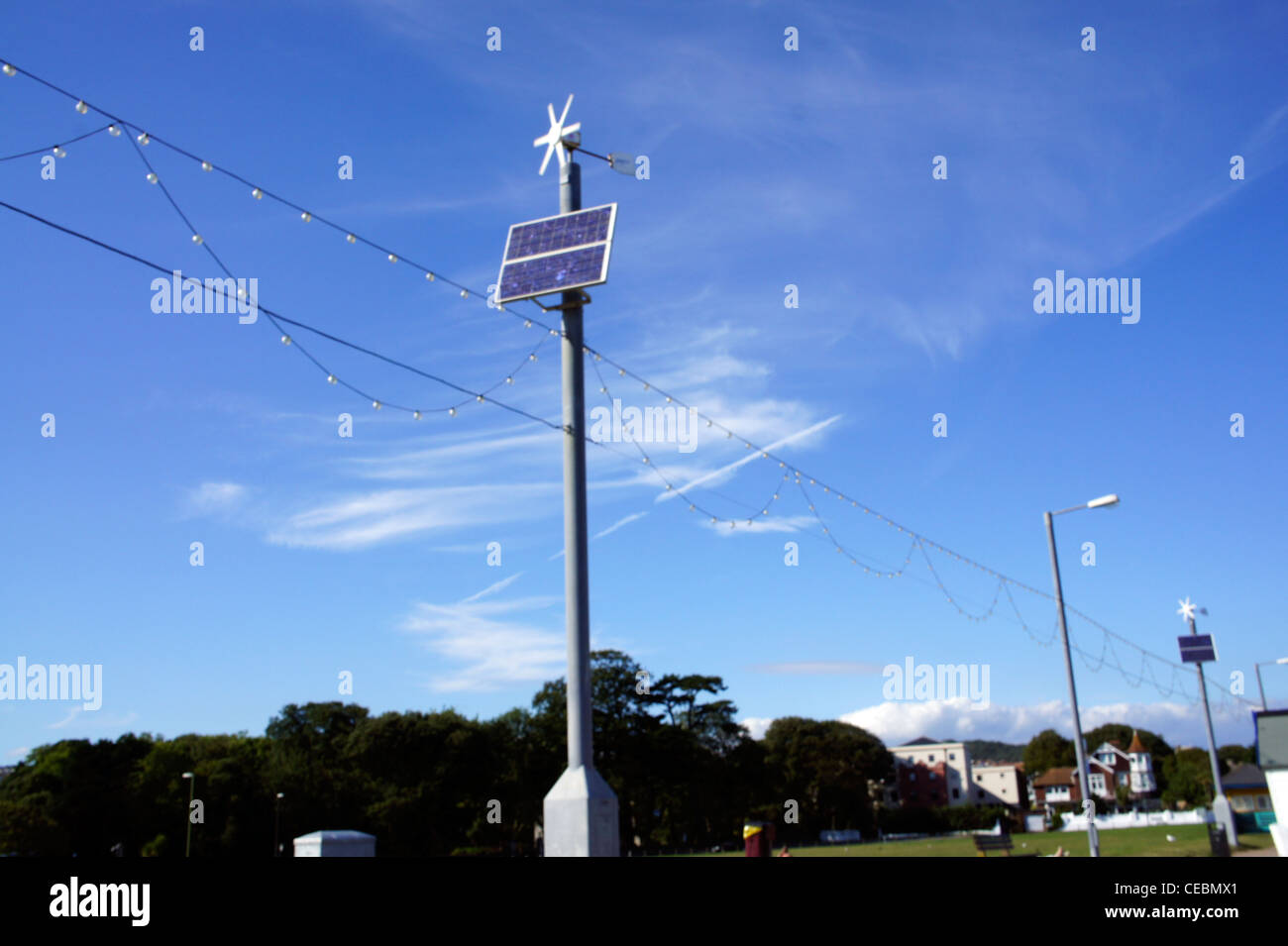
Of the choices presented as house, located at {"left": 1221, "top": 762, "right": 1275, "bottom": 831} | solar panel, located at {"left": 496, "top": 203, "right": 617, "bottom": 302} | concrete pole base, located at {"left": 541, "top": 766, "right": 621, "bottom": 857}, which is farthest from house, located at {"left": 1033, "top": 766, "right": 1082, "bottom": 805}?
solar panel, located at {"left": 496, "top": 203, "right": 617, "bottom": 302}

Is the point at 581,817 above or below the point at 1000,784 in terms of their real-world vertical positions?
above

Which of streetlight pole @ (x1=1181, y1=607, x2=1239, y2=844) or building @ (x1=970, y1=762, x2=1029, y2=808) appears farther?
building @ (x1=970, y1=762, x2=1029, y2=808)

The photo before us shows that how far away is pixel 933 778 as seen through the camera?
134 metres

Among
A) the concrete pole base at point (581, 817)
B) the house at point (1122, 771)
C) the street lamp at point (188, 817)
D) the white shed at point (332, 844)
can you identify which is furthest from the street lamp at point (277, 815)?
the house at point (1122, 771)

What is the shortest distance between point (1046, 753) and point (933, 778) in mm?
28789

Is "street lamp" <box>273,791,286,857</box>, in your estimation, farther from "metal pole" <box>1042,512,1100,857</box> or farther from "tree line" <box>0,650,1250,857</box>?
"metal pole" <box>1042,512,1100,857</box>

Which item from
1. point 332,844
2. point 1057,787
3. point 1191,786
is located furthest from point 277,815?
point 1057,787

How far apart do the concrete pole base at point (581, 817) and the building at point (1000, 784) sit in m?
138

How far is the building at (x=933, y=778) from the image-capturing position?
13275 centimetres

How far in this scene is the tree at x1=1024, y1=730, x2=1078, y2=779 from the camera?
485 ft

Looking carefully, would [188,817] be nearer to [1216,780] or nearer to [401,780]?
[401,780]

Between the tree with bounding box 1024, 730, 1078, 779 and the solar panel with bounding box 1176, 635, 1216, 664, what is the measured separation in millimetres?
118447
